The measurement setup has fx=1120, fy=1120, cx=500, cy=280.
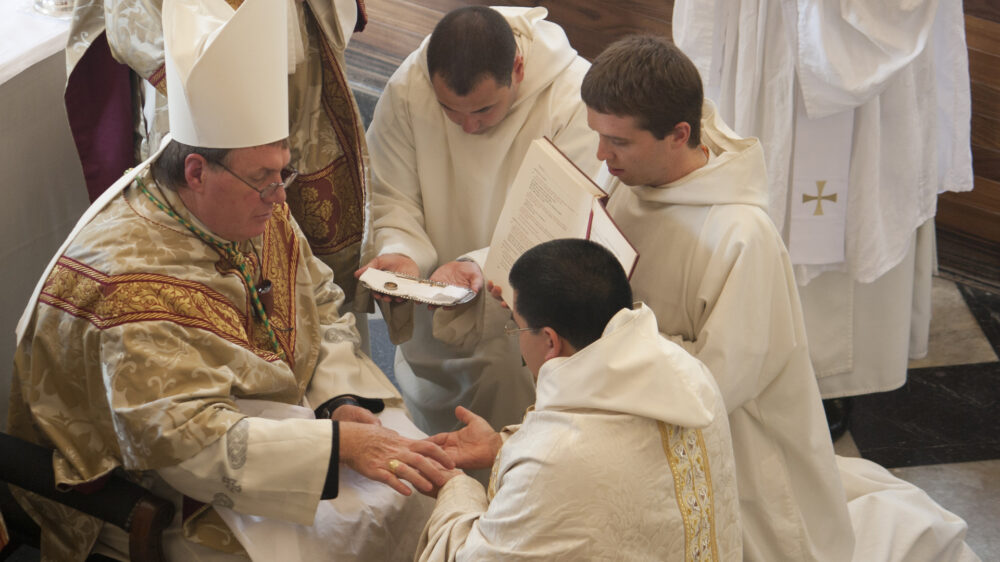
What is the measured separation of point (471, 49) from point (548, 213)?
21.8 inches

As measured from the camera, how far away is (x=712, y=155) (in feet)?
8.77

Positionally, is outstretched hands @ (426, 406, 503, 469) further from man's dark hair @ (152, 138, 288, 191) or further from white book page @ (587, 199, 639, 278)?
man's dark hair @ (152, 138, 288, 191)

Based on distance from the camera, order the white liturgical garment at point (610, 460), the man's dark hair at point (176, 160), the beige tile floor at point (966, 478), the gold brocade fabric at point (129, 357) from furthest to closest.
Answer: the beige tile floor at point (966, 478) < the man's dark hair at point (176, 160) < the gold brocade fabric at point (129, 357) < the white liturgical garment at point (610, 460)

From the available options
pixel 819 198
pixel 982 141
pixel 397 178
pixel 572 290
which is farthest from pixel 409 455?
pixel 982 141

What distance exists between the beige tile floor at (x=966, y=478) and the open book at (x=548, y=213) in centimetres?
169

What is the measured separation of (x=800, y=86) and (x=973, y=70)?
137 cm

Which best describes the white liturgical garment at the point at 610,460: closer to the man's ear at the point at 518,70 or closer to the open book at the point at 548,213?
the open book at the point at 548,213

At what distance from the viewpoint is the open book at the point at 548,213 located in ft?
8.28

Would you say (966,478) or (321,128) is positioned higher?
(321,128)

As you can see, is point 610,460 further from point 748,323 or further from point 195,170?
point 195,170

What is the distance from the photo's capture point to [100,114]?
320cm

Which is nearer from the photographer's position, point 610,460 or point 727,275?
point 610,460

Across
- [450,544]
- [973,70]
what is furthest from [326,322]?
[973,70]

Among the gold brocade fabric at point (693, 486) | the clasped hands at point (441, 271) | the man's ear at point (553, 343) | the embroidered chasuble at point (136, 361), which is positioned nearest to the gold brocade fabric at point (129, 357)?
the embroidered chasuble at point (136, 361)
